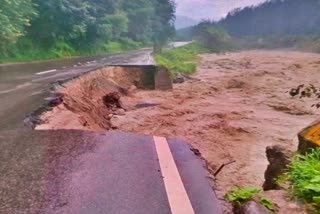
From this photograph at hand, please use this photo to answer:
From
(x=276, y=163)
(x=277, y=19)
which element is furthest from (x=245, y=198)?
(x=277, y=19)

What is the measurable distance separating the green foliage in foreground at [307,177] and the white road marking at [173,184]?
0.93m

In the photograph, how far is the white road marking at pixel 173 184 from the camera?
2690 mm

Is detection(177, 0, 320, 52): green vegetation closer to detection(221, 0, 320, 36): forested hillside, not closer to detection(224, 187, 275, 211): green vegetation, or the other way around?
detection(221, 0, 320, 36): forested hillside

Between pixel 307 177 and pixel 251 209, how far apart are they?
0.87m

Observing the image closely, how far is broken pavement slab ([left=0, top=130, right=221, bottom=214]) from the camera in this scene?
2.72m

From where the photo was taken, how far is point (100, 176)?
3316mm

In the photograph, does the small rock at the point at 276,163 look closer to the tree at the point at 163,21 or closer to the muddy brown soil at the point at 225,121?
the muddy brown soil at the point at 225,121

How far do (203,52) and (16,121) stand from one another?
167 feet

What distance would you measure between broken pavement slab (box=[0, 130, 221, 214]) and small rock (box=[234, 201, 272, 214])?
0.64ft

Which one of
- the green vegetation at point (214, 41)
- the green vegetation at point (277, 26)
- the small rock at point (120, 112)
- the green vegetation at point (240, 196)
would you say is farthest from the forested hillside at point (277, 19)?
the green vegetation at point (240, 196)

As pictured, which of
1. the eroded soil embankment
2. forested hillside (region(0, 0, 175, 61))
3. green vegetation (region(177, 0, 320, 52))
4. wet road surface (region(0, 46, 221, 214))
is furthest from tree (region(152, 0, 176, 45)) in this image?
wet road surface (region(0, 46, 221, 214))

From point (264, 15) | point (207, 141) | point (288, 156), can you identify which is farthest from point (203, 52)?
point (288, 156)

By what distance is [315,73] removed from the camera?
78.5 ft

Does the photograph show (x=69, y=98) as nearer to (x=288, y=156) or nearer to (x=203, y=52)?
(x=288, y=156)
